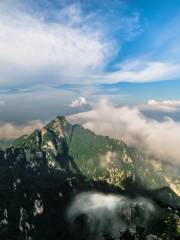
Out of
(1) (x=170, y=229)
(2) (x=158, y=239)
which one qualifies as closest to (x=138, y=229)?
(2) (x=158, y=239)

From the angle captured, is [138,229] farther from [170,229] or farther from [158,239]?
[170,229]

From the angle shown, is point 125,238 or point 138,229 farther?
Answer: point 138,229

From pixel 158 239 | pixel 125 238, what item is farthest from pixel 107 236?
pixel 158 239

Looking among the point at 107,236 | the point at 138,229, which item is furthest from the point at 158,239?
the point at 107,236

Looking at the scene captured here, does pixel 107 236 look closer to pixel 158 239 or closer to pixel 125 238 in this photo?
pixel 125 238

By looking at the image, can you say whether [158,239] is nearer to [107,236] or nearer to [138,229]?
[138,229]

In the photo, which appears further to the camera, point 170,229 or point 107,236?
point 107,236
